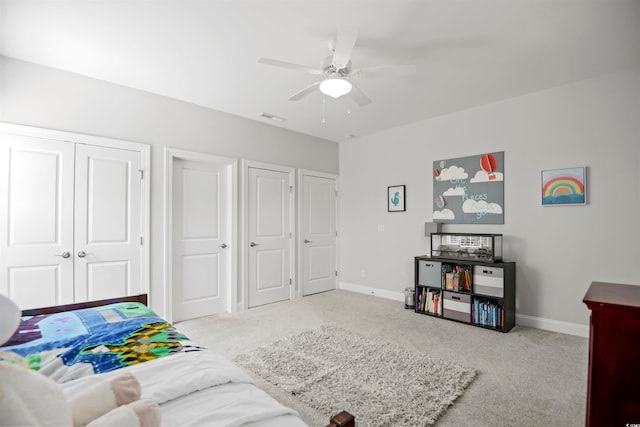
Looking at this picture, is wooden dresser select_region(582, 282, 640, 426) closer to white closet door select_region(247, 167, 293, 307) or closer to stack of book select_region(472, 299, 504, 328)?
stack of book select_region(472, 299, 504, 328)

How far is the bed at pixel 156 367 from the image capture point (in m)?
0.93

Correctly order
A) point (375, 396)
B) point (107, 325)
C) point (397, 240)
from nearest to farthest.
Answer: point (107, 325) → point (375, 396) → point (397, 240)

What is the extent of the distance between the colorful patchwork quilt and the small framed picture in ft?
11.9

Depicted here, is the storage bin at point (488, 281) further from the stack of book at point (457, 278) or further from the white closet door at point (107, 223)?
the white closet door at point (107, 223)

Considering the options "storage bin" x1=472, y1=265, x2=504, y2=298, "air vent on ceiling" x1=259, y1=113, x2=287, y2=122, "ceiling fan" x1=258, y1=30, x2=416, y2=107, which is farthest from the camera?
"air vent on ceiling" x1=259, y1=113, x2=287, y2=122

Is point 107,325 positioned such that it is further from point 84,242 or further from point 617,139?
point 617,139

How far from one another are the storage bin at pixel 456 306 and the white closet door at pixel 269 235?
2251 millimetres

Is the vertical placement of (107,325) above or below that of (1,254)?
below

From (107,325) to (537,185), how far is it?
4106 mm

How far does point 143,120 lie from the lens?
3396mm

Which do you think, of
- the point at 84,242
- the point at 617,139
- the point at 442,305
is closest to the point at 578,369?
the point at 442,305

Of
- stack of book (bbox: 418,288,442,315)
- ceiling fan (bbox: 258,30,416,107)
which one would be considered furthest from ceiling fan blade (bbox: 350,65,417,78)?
stack of book (bbox: 418,288,442,315)

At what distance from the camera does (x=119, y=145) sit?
321 centimetres

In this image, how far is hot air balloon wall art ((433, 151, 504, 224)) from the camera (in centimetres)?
371
